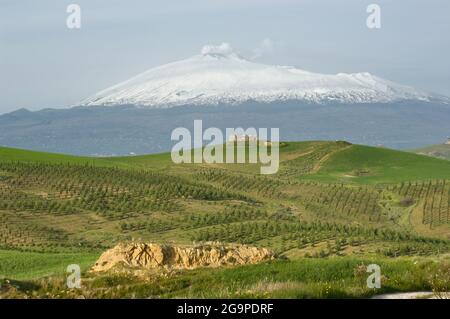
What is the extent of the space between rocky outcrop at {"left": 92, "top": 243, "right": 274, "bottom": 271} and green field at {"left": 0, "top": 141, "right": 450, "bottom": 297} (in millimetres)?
1286

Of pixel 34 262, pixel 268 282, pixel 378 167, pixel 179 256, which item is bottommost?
pixel 378 167

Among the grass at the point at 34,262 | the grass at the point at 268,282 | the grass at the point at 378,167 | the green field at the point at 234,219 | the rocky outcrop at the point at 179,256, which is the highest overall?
the grass at the point at 268,282

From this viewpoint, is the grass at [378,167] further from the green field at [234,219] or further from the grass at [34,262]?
the grass at [34,262]

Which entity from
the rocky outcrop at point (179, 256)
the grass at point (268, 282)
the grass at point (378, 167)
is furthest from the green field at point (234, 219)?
the rocky outcrop at point (179, 256)

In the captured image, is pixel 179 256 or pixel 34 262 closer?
pixel 179 256

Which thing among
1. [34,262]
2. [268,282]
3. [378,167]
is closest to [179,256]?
[268,282]

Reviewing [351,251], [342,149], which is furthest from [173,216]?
[342,149]

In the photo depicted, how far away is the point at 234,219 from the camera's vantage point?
156 feet

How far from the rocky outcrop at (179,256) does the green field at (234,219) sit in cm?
129

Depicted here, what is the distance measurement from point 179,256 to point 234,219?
2725 cm

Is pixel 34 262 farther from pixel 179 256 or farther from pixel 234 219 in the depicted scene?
pixel 234 219

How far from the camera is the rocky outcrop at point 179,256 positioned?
65.7 feet
